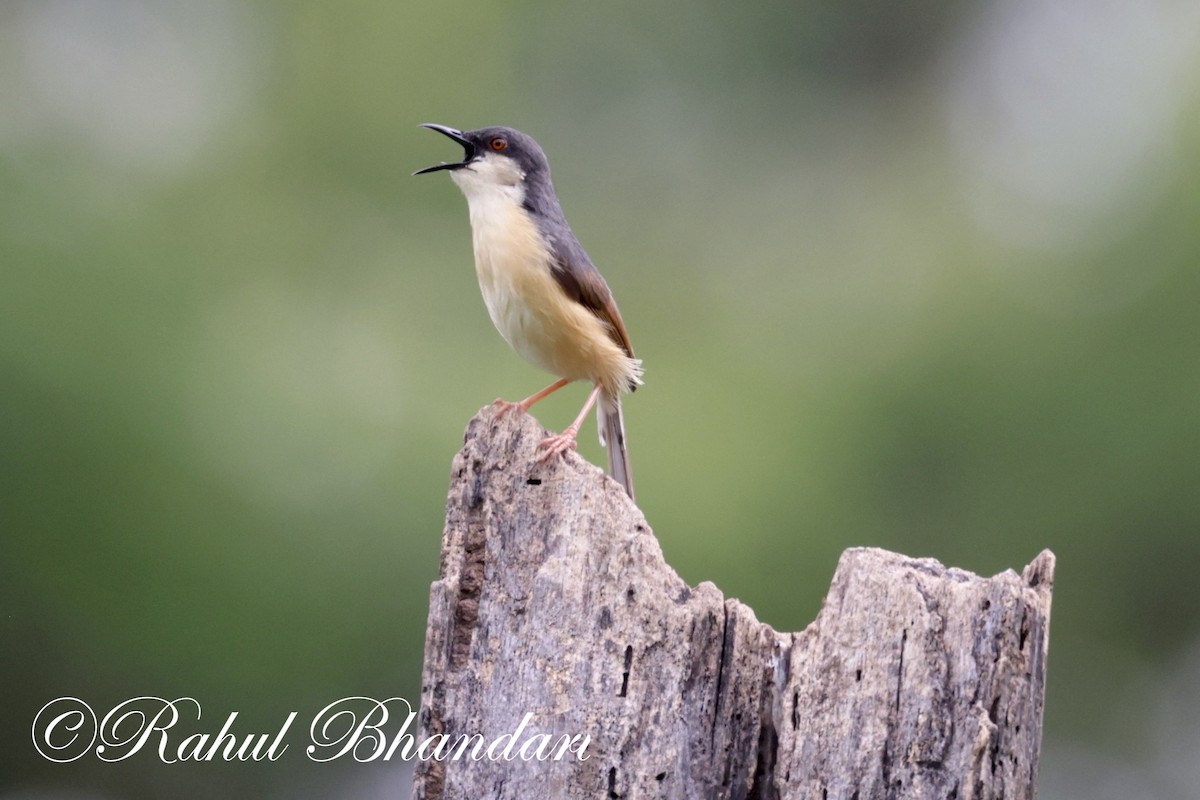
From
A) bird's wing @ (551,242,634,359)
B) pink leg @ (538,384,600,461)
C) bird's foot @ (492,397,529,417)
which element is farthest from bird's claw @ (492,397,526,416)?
bird's wing @ (551,242,634,359)

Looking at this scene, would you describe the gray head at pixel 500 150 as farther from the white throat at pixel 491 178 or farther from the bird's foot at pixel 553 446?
the bird's foot at pixel 553 446

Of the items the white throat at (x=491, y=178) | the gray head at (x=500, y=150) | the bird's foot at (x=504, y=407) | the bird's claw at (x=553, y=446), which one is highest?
the gray head at (x=500, y=150)

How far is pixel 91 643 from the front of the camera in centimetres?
806

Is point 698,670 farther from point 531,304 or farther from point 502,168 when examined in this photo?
point 502,168

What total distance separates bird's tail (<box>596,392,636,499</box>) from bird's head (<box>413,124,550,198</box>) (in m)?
1.13

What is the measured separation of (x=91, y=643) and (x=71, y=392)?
1.44m

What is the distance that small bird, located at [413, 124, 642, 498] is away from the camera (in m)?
6.30

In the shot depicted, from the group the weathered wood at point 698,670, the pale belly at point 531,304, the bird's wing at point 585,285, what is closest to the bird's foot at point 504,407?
the weathered wood at point 698,670

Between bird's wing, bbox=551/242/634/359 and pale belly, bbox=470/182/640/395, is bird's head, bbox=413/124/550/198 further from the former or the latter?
bird's wing, bbox=551/242/634/359

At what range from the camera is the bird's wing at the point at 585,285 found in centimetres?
639

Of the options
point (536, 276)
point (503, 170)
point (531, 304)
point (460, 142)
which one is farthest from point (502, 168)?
point (531, 304)

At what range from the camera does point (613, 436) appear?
6934 mm

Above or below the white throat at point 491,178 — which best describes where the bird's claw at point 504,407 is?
below

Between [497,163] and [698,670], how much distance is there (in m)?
3.18
